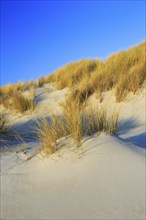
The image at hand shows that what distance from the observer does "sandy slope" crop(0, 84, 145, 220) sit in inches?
86.6

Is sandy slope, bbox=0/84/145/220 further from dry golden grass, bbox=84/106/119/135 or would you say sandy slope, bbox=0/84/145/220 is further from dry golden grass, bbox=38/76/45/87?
dry golden grass, bbox=38/76/45/87

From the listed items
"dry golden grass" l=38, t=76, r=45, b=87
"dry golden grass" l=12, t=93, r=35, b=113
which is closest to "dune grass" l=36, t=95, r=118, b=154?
"dry golden grass" l=12, t=93, r=35, b=113

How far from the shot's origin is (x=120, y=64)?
798cm

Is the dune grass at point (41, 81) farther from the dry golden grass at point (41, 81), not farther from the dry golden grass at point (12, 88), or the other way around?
the dry golden grass at point (12, 88)

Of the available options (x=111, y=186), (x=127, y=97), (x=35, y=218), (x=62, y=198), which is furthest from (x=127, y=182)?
(x=127, y=97)

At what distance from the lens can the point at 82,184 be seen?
2.56m

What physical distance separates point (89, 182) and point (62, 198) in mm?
254

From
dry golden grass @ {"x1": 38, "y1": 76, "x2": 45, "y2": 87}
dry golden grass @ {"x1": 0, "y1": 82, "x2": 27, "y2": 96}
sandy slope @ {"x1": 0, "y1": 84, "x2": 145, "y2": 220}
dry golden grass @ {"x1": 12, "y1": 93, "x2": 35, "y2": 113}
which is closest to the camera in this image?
sandy slope @ {"x1": 0, "y1": 84, "x2": 145, "y2": 220}

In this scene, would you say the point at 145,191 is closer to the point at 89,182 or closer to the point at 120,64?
the point at 89,182

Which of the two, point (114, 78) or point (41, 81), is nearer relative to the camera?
point (114, 78)

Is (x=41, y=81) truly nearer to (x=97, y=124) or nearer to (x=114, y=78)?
(x=114, y=78)

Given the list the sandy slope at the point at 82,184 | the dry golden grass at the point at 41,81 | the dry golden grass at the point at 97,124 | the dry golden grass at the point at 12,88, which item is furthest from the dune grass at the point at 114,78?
the sandy slope at the point at 82,184

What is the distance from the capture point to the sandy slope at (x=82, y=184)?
2.20m

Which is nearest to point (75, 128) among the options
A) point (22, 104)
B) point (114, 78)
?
point (114, 78)
